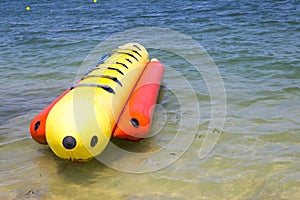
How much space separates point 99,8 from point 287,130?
46.0 feet

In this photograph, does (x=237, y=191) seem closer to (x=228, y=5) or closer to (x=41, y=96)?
(x=41, y=96)

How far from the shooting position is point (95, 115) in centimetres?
415

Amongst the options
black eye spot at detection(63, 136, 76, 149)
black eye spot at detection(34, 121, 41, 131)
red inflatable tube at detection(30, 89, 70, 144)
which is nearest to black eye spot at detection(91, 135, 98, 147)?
black eye spot at detection(63, 136, 76, 149)

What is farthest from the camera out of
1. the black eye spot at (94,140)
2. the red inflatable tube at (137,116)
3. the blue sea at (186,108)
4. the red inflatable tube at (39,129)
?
the red inflatable tube at (137,116)

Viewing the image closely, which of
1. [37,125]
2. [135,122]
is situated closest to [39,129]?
[37,125]

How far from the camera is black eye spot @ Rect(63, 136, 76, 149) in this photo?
3877 mm

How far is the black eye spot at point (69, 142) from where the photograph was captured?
153 inches

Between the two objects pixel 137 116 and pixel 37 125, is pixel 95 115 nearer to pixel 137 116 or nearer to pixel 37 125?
pixel 137 116

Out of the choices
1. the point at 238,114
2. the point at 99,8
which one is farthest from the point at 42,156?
the point at 99,8

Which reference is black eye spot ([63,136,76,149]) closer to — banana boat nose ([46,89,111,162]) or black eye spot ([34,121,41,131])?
banana boat nose ([46,89,111,162])

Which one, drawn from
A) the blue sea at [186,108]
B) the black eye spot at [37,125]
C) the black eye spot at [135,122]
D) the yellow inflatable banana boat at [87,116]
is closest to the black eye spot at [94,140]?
the yellow inflatable banana boat at [87,116]

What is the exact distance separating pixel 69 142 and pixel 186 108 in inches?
107

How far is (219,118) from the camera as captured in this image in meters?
5.68

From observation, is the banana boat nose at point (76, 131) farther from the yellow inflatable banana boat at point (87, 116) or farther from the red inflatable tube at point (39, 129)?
the red inflatable tube at point (39, 129)
